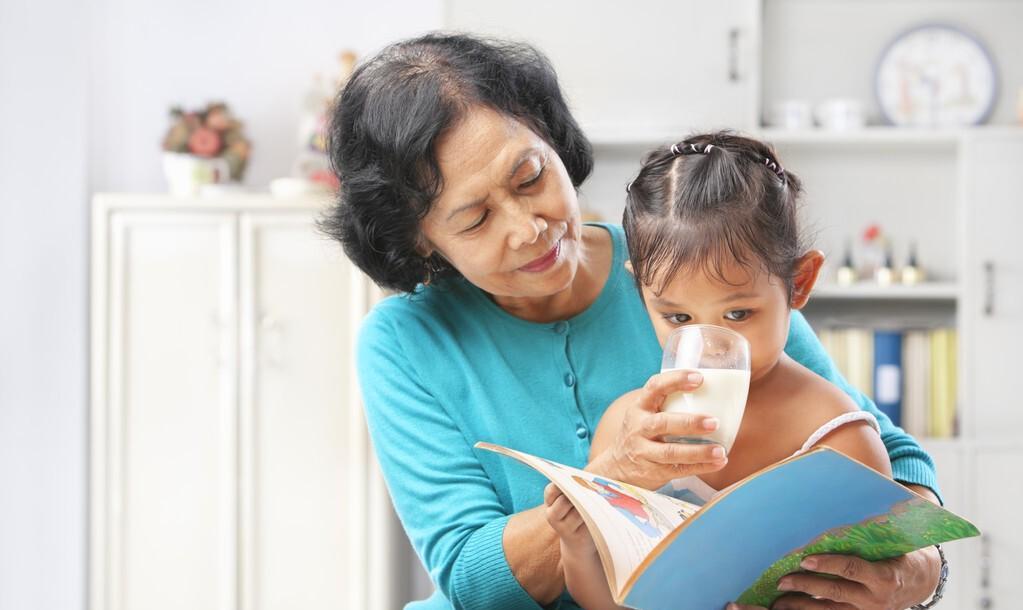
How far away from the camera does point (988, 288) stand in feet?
10.2

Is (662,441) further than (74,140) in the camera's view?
No

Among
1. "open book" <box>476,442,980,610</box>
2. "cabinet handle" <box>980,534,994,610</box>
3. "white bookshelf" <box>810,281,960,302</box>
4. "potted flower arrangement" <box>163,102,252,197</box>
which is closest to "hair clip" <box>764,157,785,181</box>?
"open book" <box>476,442,980,610</box>

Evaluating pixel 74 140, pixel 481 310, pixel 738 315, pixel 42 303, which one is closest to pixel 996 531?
pixel 481 310

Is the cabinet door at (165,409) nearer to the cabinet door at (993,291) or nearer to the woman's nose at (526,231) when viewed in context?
the woman's nose at (526,231)

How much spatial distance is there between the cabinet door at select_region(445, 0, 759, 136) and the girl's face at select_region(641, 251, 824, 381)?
2.26 meters

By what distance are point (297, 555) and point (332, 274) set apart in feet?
2.84

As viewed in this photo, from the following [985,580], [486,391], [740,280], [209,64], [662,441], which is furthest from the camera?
[209,64]

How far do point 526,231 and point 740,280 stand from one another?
0.97 ft

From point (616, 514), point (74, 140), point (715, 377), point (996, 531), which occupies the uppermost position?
point (74, 140)

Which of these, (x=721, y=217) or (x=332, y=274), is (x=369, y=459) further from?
(x=721, y=217)

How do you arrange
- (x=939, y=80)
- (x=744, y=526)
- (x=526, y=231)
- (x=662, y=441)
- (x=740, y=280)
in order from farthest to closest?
(x=939, y=80) < (x=526, y=231) < (x=740, y=280) < (x=662, y=441) < (x=744, y=526)

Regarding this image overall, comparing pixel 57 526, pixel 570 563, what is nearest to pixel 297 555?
pixel 57 526

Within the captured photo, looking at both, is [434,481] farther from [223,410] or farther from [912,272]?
[912,272]

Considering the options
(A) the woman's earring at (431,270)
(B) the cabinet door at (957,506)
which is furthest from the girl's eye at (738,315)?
(B) the cabinet door at (957,506)
